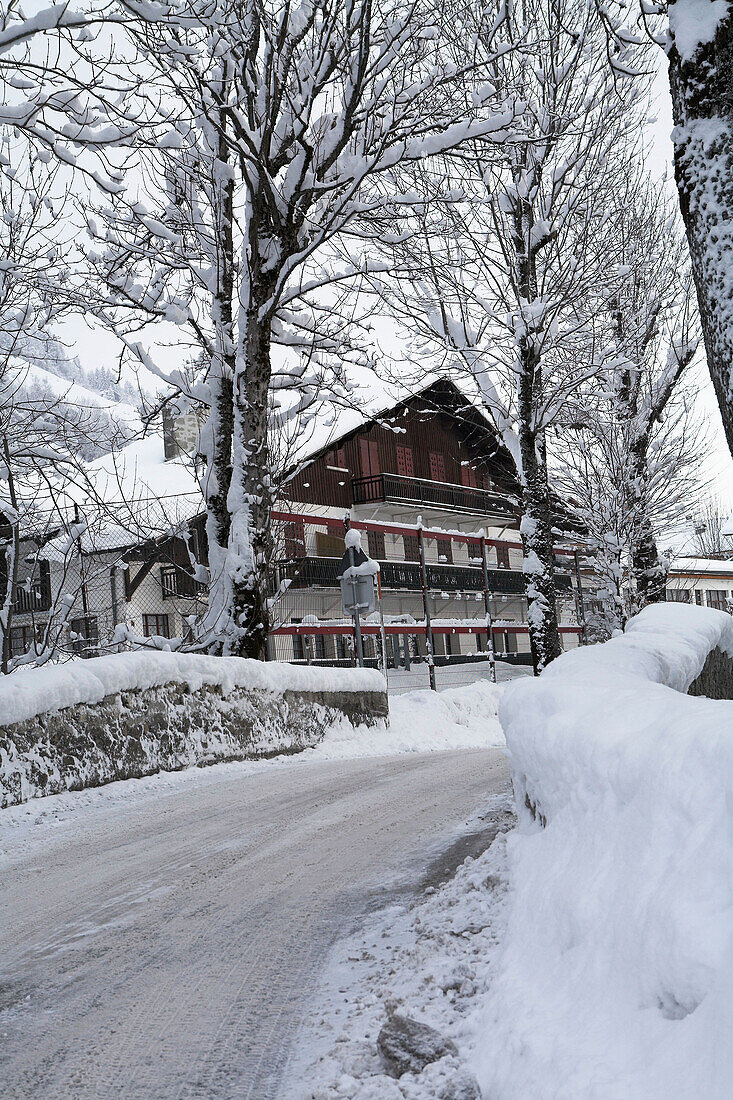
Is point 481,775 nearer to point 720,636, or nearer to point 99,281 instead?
point 720,636

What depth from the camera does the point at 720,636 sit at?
871 centimetres

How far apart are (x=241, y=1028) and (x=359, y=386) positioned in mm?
11490

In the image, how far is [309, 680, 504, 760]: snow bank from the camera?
13.1 metres

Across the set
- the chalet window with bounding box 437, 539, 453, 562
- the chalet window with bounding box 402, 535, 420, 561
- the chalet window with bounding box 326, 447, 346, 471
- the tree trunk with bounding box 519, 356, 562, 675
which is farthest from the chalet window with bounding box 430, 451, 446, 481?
the tree trunk with bounding box 519, 356, 562, 675

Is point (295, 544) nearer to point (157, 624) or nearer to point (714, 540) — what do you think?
point (157, 624)

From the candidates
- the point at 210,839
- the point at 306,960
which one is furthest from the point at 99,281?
the point at 306,960

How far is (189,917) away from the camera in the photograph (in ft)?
14.8

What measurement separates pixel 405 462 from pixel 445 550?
411cm

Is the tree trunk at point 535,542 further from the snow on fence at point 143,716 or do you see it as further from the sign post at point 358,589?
the sign post at point 358,589

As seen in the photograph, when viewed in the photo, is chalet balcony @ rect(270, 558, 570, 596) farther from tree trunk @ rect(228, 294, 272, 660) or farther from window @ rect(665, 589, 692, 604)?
tree trunk @ rect(228, 294, 272, 660)

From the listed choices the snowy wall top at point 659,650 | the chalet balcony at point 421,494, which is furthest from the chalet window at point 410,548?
the snowy wall top at point 659,650

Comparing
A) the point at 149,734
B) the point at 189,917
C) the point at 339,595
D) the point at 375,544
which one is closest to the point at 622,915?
the point at 189,917

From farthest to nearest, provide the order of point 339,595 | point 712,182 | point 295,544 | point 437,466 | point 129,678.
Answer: point 437,466, point 339,595, point 295,544, point 129,678, point 712,182

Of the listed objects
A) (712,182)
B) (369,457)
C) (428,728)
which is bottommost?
(428,728)
